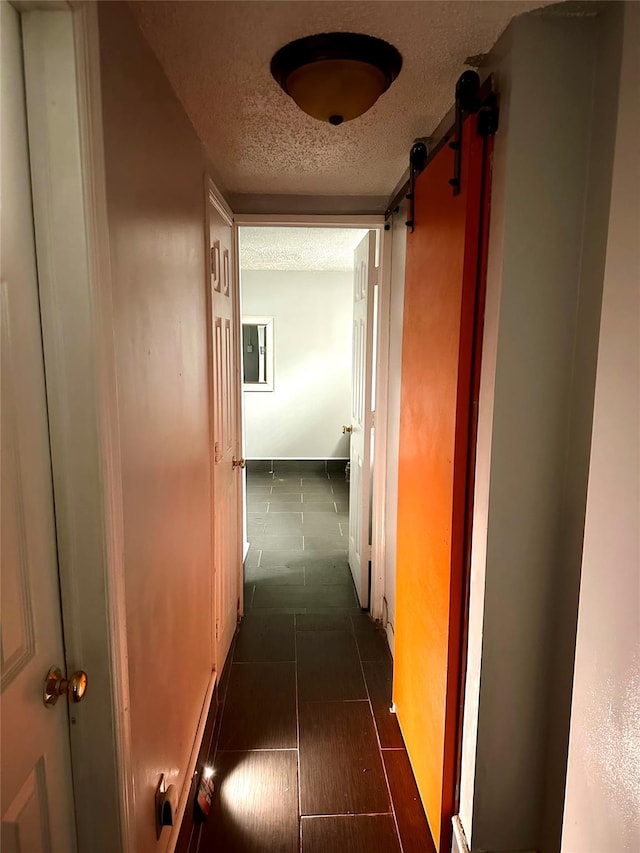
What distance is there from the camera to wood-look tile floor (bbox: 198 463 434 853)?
174 cm

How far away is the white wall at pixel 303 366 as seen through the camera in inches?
238

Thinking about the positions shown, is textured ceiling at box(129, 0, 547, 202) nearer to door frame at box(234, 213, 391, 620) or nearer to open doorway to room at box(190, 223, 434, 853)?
Answer: door frame at box(234, 213, 391, 620)

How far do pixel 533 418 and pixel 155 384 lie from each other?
96cm

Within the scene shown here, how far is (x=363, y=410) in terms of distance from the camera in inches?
119

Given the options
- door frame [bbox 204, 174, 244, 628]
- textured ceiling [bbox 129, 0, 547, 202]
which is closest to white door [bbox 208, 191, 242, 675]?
door frame [bbox 204, 174, 244, 628]

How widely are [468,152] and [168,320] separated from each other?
92cm

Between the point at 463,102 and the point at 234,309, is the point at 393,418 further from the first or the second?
the point at 463,102

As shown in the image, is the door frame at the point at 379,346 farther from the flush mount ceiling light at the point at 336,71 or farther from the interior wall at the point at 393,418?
the flush mount ceiling light at the point at 336,71

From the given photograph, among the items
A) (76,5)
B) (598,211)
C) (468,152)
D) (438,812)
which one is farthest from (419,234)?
(438,812)

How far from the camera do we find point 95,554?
3.40 ft

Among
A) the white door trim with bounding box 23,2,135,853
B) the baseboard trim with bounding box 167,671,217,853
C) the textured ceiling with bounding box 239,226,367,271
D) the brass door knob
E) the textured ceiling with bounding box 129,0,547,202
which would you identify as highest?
the textured ceiling with bounding box 239,226,367,271

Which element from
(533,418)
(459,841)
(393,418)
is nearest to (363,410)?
(393,418)

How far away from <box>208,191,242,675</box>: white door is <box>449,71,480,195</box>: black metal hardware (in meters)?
1.05

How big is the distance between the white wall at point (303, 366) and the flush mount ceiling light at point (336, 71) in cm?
470
